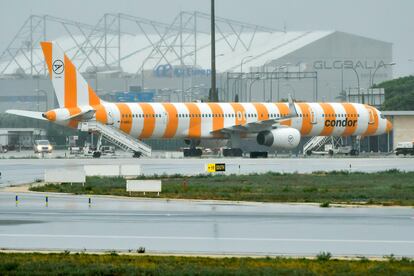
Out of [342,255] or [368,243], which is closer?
[342,255]

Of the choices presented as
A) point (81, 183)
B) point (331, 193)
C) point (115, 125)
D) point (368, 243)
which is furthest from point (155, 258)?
point (115, 125)

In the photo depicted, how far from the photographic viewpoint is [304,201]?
156 feet

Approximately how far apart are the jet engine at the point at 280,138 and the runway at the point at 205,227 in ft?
180

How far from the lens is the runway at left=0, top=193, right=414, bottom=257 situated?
99.4 ft

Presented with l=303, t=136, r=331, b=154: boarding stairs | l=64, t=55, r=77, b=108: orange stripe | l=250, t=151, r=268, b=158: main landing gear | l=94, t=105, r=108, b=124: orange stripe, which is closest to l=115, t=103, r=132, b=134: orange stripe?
l=94, t=105, r=108, b=124: orange stripe

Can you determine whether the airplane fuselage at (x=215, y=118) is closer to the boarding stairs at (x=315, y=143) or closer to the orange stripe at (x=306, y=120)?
the orange stripe at (x=306, y=120)

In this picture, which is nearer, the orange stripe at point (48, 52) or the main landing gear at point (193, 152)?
the orange stripe at point (48, 52)

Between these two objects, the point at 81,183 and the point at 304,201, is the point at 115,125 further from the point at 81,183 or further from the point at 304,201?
the point at 304,201

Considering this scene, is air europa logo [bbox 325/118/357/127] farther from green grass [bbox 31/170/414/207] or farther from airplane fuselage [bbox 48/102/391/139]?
green grass [bbox 31/170/414/207]

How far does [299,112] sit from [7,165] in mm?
31488

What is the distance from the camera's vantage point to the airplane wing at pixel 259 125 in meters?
102

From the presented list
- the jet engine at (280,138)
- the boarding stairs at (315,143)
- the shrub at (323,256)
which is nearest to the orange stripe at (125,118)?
the jet engine at (280,138)

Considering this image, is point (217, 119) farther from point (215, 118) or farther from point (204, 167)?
point (204, 167)

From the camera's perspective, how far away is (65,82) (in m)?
99.8
